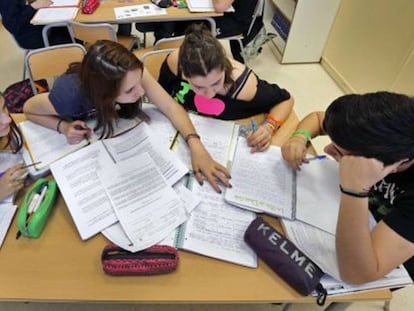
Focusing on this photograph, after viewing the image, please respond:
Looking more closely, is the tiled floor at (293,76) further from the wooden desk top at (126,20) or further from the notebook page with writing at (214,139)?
the notebook page with writing at (214,139)

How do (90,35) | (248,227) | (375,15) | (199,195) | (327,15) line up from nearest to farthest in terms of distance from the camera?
1. (248,227)
2. (199,195)
3. (90,35)
4. (375,15)
5. (327,15)

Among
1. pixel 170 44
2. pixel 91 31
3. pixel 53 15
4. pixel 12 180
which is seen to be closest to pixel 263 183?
pixel 12 180

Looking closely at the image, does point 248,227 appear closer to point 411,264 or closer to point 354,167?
point 354,167

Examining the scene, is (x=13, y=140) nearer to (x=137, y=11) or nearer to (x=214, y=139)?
(x=214, y=139)

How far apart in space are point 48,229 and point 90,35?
64.8 inches

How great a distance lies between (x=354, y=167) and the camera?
2.40 ft

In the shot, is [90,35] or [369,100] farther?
[90,35]

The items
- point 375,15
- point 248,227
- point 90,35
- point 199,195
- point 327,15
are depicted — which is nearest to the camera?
point 248,227

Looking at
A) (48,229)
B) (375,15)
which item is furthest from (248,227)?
(375,15)

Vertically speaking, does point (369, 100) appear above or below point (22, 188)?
above

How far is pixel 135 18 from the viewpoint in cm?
213

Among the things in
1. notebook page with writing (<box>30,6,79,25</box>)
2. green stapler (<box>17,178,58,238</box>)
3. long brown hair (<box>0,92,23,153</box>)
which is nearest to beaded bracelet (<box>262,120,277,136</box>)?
green stapler (<box>17,178,58,238</box>)

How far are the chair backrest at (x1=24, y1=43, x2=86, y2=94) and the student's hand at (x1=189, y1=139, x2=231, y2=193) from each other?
1.04 metres

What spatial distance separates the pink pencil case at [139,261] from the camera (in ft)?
2.46
